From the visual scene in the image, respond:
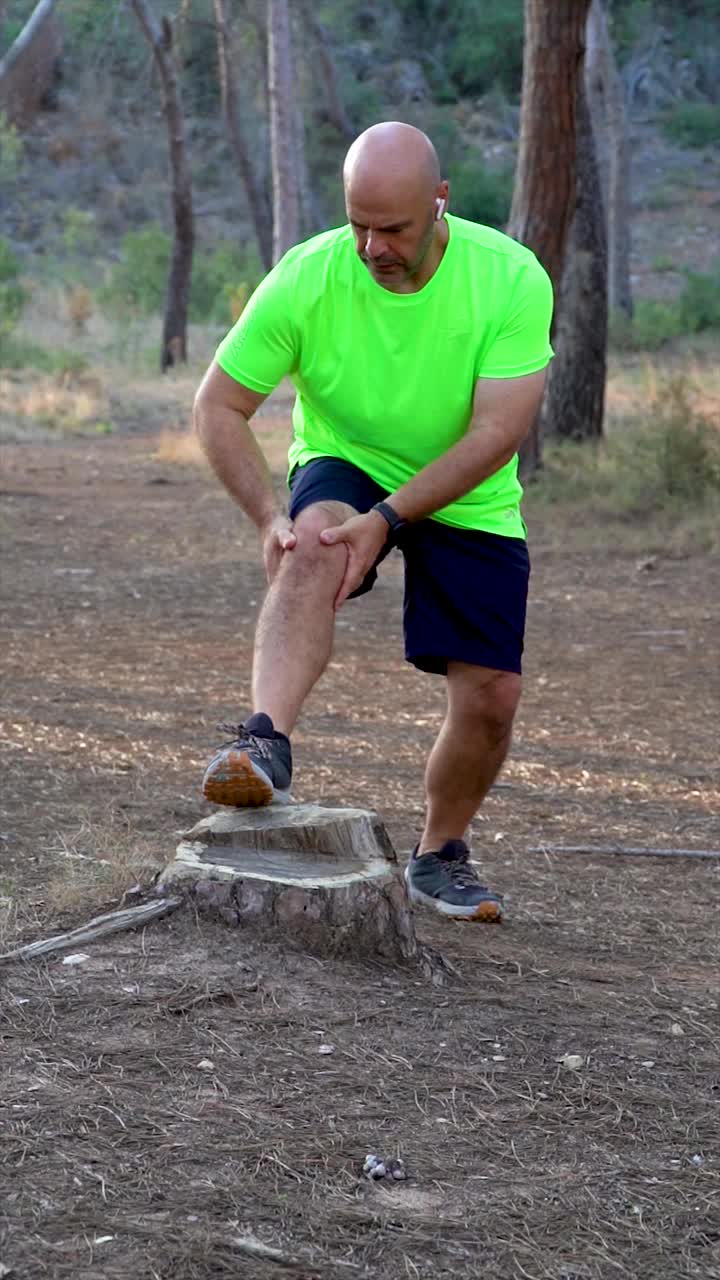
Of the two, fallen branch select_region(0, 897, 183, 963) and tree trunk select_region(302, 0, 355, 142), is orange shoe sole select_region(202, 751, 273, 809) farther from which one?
tree trunk select_region(302, 0, 355, 142)

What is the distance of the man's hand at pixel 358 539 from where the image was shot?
12.5 feet

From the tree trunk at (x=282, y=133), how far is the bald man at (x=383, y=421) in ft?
55.6

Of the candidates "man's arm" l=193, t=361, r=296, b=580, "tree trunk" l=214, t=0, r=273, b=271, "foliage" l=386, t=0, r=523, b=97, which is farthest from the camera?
"foliage" l=386, t=0, r=523, b=97

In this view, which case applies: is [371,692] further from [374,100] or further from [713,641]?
[374,100]

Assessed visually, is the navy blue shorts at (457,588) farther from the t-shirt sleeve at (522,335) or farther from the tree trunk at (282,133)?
the tree trunk at (282,133)

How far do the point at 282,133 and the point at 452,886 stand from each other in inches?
691

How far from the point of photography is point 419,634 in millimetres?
4195

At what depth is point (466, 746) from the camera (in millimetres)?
4383

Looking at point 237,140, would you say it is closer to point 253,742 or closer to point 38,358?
point 38,358

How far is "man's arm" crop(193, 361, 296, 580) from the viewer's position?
402 centimetres

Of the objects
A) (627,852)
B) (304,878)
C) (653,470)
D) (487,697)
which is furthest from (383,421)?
(653,470)

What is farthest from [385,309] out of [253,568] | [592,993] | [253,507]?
[253,568]

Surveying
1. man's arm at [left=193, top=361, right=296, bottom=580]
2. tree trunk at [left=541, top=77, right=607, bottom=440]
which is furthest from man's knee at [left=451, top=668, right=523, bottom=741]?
tree trunk at [left=541, top=77, right=607, bottom=440]

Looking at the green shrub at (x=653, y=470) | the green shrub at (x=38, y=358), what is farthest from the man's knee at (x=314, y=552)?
the green shrub at (x=38, y=358)
